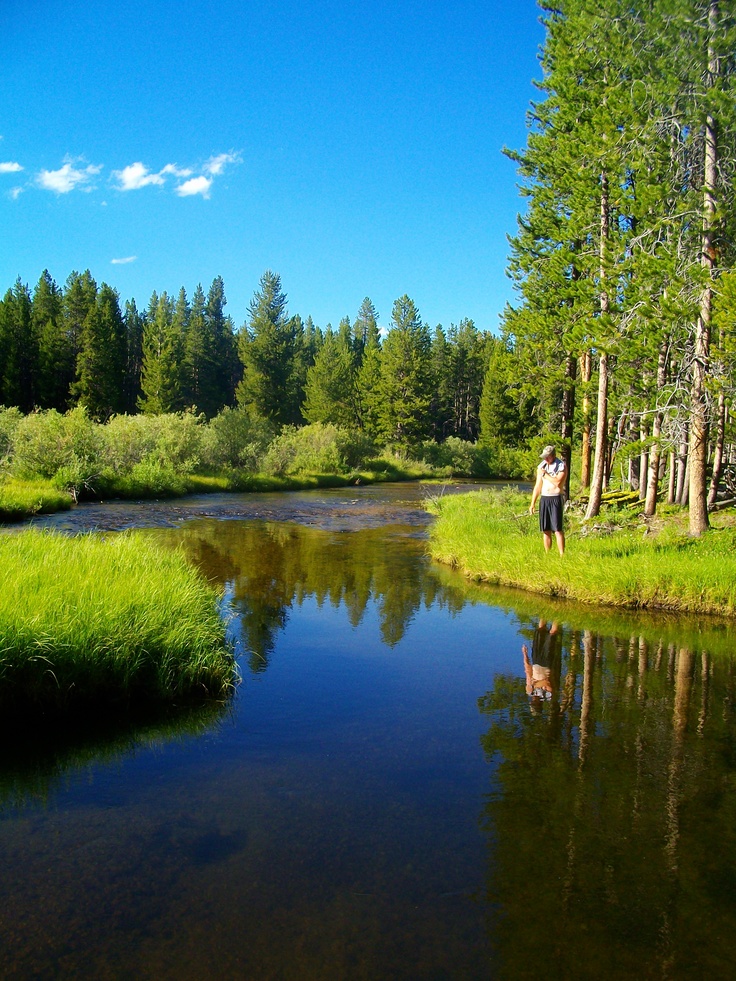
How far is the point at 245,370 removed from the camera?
241 feet

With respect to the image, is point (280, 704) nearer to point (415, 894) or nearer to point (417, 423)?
point (415, 894)

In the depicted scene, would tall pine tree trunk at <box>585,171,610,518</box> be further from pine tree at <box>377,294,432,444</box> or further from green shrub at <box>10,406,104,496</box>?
pine tree at <box>377,294,432,444</box>

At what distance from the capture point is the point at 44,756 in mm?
6078

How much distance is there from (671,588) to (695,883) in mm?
7990

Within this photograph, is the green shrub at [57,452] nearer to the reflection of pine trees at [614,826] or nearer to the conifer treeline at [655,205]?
the conifer treeline at [655,205]

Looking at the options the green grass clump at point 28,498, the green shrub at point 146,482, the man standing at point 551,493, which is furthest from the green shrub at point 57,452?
the man standing at point 551,493

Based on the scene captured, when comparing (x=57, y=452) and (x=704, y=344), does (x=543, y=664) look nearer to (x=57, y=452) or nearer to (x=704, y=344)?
(x=704, y=344)

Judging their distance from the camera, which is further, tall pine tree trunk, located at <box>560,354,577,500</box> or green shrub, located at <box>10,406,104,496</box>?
green shrub, located at <box>10,406,104,496</box>

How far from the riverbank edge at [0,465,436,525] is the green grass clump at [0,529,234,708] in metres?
14.6

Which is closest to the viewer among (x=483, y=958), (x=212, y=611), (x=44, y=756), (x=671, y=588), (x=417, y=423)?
(x=483, y=958)

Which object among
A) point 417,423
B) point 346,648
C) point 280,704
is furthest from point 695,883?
point 417,423

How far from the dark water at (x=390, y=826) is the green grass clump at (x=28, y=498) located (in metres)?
15.9

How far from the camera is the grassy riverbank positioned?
1190 centimetres

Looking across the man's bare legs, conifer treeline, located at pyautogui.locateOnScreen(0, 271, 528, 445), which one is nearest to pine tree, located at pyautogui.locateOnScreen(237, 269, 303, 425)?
conifer treeline, located at pyautogui.locateOnScreen(0, 271, 528, 445)
